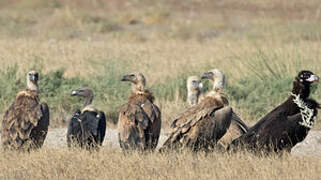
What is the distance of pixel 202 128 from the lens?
28.8ft

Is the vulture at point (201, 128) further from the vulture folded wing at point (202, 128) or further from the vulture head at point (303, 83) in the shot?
the vulture head at point (303, 83)

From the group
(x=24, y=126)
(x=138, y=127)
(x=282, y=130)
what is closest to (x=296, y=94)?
(x=282, y=130)

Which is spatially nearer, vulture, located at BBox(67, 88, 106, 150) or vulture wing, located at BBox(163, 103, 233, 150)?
vulture wing, located at BBox(163, 103, 233, 150)

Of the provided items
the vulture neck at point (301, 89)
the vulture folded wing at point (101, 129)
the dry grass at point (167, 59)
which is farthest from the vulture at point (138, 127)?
the vulture neck at point (301, 89)

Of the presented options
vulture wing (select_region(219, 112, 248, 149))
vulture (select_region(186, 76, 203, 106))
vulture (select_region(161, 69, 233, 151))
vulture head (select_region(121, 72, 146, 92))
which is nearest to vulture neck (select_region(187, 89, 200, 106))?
vulture (select_region(186, 76, 203, 106))

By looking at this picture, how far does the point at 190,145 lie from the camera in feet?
28.9

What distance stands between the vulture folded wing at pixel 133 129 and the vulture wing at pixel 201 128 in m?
0.31

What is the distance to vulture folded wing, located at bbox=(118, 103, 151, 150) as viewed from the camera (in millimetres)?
8797

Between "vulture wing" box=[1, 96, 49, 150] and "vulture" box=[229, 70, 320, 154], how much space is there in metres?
2.30

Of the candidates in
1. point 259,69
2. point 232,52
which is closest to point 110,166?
point 259,69

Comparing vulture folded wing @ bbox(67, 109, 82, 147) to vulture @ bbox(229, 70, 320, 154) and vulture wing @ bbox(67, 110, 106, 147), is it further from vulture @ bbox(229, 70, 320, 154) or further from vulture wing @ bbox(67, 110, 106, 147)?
vulture @ bbox(229, 70, 320, 154)

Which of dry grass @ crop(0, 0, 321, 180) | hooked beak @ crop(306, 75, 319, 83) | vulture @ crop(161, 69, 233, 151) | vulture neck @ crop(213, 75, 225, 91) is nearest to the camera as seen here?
dry grass @ crop(0, 0, 321, 180)

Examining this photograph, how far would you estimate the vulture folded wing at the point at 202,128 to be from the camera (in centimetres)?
873

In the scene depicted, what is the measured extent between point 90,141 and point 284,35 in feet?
45.4
